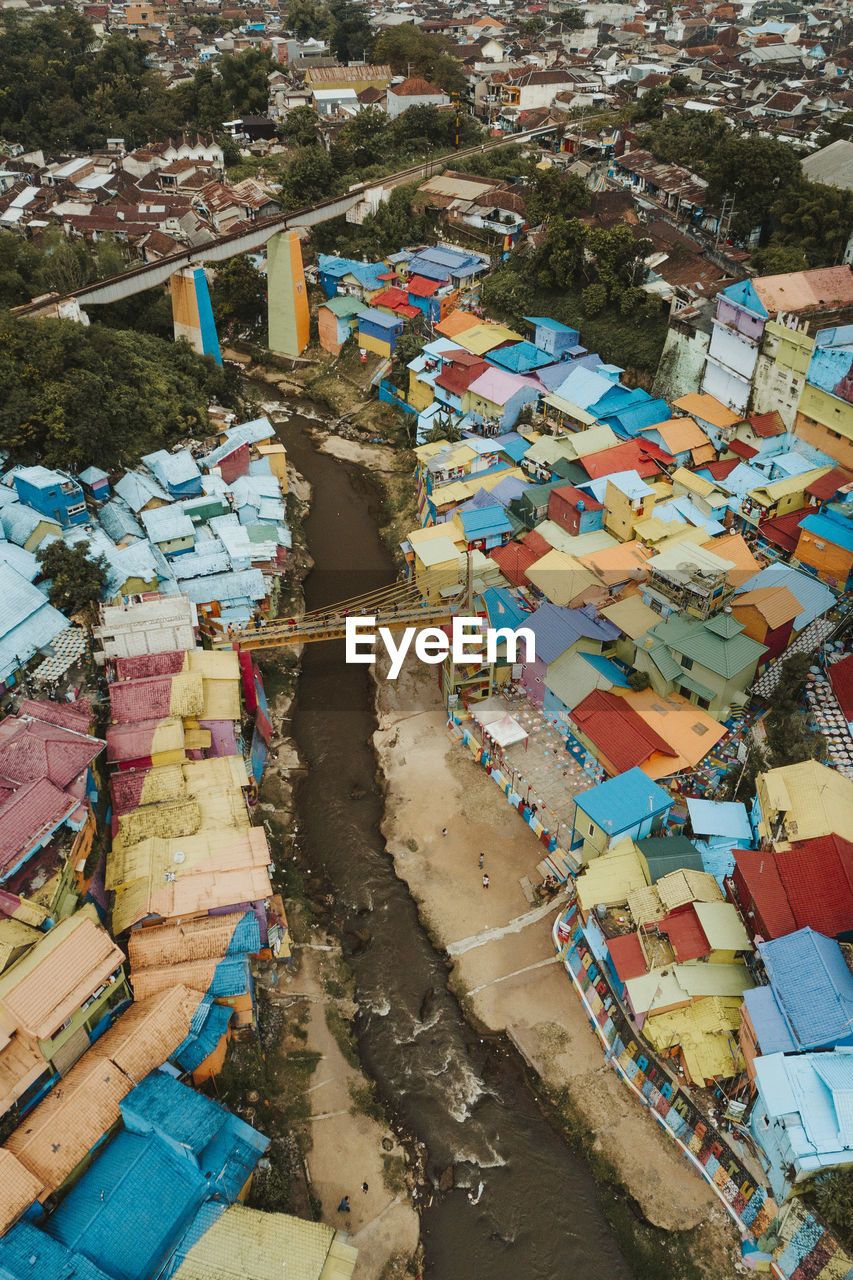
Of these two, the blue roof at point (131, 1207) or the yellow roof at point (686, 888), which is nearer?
the blue roof at point (131, 1207)

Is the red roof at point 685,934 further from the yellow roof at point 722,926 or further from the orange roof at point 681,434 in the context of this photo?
the orange roof at point 681,434

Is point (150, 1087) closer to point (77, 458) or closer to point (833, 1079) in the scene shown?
point (833, 1079)

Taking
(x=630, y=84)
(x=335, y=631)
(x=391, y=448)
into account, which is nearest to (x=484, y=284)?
(x=391, y=448)

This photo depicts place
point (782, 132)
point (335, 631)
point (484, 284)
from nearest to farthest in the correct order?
point (335, 631) → point (484, 284) → point (782, 132)

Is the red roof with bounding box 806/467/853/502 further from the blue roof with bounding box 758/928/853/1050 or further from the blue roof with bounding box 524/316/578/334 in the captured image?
the blue roof with bounding box 758/928/853/1050

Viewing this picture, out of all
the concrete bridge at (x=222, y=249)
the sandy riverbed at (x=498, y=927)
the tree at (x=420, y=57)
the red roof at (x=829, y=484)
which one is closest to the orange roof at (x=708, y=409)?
the red roof at (x=829, y=484)
